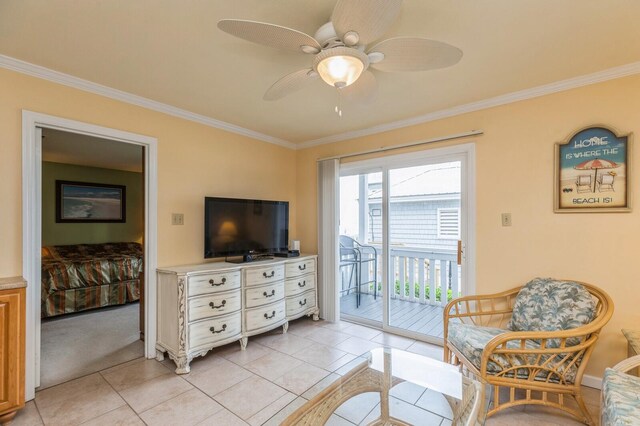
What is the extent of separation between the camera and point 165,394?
7.14 ft

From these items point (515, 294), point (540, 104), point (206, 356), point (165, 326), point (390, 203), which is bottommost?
point (206, 356)

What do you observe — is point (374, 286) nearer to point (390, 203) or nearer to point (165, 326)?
point (390, 203)

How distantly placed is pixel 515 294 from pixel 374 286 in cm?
171

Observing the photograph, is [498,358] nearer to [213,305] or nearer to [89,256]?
[213,305]

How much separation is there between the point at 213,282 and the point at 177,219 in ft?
2.53

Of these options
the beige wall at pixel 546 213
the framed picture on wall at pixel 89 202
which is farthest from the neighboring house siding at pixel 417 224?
the framed picture on wall at pixel 89 202

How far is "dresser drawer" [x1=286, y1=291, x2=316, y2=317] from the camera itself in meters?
3.48

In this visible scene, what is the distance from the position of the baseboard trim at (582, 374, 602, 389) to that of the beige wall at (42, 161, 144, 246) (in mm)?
5480

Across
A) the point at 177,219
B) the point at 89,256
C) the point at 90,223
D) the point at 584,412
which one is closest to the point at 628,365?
the point at 584,412

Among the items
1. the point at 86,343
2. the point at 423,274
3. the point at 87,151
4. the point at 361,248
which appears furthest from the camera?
the point at 87,151

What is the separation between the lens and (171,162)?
9.66ft

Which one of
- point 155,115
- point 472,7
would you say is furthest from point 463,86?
point 155,115

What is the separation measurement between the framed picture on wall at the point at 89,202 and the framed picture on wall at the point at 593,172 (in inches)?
264

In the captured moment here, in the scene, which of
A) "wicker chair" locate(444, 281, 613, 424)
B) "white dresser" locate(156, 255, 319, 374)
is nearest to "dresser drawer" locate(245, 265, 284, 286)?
"white dresser" locate(156, 255, 319, 374)
